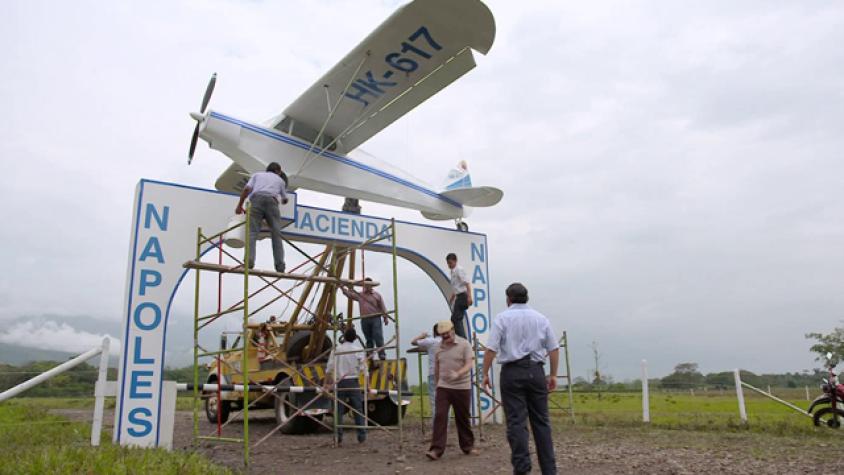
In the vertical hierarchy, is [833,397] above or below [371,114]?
below

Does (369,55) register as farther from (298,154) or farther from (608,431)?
(608,431)

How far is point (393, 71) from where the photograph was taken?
10.0m

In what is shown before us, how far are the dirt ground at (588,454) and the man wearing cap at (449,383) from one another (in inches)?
11.4

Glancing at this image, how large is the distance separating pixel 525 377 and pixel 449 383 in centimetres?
162

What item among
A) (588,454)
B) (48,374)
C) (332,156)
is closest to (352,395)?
(588,454)

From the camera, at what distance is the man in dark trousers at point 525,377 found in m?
4.50

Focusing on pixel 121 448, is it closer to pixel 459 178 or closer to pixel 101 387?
pixel 101 387

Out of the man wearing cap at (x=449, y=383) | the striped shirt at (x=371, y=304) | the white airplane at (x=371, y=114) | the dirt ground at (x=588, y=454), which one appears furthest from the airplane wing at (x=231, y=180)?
the man wearing cap at (x=449, y=383)

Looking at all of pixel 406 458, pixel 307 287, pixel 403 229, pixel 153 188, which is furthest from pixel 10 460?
pixel 403 229

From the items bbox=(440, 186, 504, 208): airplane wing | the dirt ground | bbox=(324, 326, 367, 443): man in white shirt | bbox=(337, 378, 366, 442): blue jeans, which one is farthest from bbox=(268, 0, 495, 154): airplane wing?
the dirt ground

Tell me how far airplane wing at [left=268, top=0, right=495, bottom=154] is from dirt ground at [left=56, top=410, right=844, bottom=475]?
5.94 meters

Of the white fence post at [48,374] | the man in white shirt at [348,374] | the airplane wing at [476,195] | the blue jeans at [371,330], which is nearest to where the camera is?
the white fence post at [48,374]

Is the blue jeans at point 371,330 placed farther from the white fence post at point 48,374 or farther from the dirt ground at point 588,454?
the white fence post at point 48,374

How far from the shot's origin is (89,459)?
4.53 m
